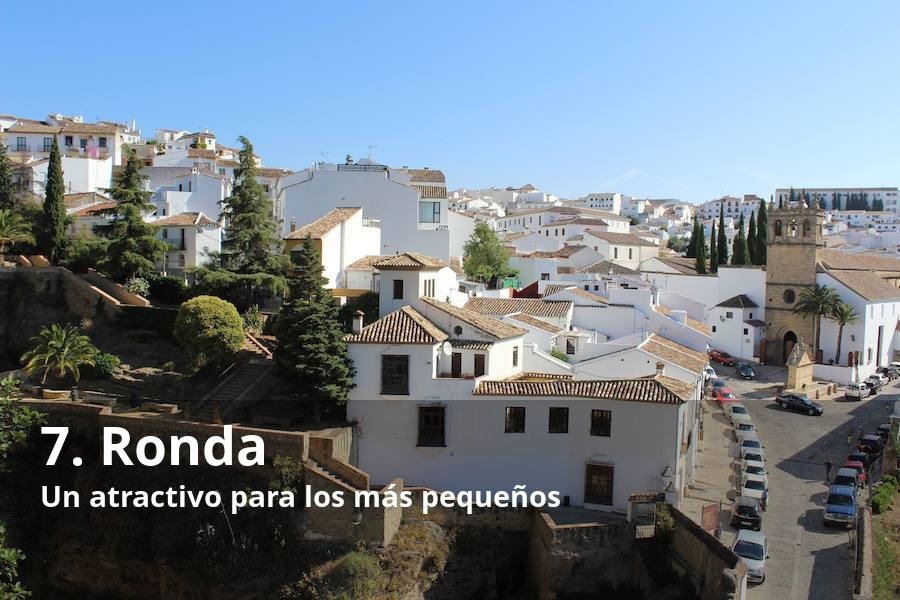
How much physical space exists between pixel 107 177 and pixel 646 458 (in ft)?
137

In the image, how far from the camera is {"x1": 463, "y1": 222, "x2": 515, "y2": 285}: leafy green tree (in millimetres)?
45812

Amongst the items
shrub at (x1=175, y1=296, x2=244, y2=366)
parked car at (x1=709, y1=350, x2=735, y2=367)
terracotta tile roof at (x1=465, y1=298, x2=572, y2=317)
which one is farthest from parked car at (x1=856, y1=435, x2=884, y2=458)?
shrub at (x1=175, y1=296, x2=244, y2=366)

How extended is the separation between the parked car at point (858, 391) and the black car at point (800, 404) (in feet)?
10.2

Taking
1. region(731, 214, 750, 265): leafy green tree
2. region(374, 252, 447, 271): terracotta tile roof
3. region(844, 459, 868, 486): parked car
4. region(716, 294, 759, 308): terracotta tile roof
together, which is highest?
region(731, 214, 750, 265): leafy green tree

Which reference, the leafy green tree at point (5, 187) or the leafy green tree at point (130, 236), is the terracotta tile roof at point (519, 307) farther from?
the leafy green tree at point (5, 187)

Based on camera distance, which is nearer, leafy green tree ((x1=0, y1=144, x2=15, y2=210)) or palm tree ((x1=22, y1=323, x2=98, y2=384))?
palm tree ((x1=22, y1=323, x2=98, y2=384))

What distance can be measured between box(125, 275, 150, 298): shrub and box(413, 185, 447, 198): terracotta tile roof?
13.9 metres

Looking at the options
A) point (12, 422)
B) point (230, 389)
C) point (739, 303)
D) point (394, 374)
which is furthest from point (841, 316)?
point (12, 422)

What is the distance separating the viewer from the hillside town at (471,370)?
20.0 metres

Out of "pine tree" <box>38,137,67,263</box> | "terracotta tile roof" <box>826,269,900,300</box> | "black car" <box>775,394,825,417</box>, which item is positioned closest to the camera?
"black car" <box>775,394,825,417</box>

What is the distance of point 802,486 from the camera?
987 inches

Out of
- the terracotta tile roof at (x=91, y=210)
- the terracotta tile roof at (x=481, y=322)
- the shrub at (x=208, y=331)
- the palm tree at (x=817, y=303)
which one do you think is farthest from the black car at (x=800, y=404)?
the terracotta tile roof at (x=91, y=210)

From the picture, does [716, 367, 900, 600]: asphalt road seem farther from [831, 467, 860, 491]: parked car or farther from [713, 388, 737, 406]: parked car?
[713, 388, 737, 406]: parked car

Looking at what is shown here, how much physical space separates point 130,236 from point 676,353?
869 inches
